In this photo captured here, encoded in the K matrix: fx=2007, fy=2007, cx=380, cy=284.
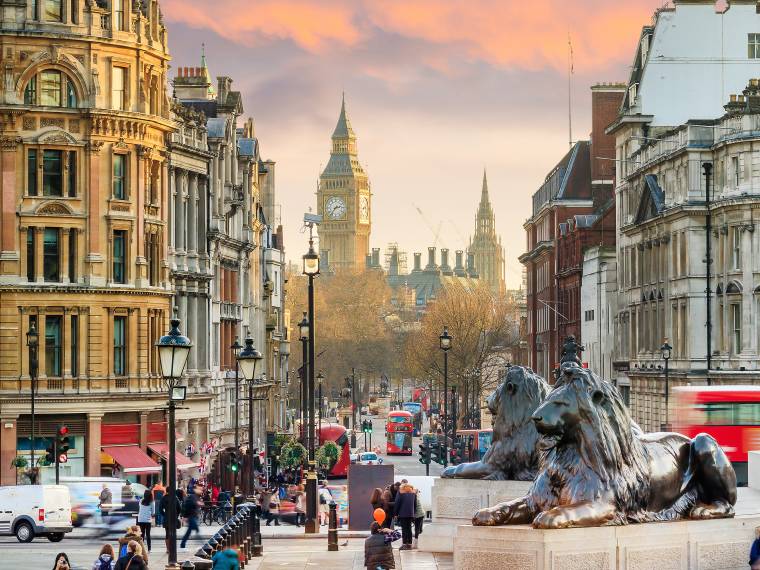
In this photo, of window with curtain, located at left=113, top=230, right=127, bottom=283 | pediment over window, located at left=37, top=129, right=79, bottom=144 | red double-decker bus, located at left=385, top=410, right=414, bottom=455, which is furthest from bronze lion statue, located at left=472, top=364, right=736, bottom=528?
red double-decker bus, located at left=385, top=410, right=414, bottom=455

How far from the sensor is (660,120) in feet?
342

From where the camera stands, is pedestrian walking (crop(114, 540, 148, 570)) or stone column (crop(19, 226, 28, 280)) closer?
pedestrian walking (crop(114, 540, 148, 570))

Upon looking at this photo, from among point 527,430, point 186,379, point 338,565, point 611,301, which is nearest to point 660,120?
point 611,301

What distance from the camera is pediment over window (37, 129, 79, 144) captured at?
213ft

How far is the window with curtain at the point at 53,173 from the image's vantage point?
6550 cm

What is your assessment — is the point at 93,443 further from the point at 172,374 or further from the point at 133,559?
the point at 133,559

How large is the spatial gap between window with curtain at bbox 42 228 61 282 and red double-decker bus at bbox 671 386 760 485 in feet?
73.3

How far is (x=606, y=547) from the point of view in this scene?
21.3 m

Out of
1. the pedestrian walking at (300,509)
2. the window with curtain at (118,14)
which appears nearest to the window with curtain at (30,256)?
the window with curtain at (118,14)

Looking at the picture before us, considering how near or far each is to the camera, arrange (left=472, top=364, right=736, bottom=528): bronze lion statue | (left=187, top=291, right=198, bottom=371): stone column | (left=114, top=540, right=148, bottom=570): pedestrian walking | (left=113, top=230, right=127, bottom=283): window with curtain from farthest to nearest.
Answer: (left=187, top=291, right=198, bottom=371): stone column → (left=113, top=230, right=127, bottom=283): window with curtain → (left=114, top=540, right=148, bottom=570): pedestrian walking → (left=472, top=364, right=736, bottom=528): bronze lion statue

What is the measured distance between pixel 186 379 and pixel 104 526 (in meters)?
24.7

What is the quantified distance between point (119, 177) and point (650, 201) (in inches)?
1516

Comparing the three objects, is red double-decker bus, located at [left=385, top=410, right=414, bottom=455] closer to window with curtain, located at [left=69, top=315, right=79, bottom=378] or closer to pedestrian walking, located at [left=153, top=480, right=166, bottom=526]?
window with curtain, located at [left=69, top=315, right=79, bottom=378]

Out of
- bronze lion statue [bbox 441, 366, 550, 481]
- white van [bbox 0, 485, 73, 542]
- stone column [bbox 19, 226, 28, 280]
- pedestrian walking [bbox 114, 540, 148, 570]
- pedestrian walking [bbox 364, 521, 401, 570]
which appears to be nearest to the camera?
pedestrian walking [bbox 114, 540, 148, 570]
